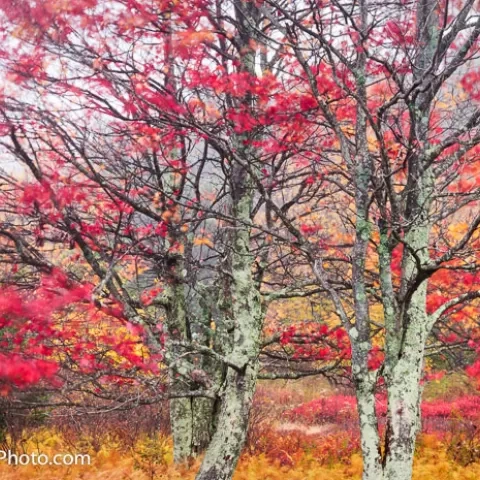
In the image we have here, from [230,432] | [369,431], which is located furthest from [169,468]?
[369,431]

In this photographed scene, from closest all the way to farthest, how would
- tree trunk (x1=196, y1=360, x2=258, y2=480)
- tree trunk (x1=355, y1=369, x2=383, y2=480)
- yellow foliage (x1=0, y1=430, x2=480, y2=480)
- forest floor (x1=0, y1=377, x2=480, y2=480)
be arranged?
tree trunk (x1=355, y1=369, x2=383, y2=480) < tree trunk (x1=196, y1=360, x2=258, y2=480) < yellow foliage (x1=0, y1=430, x2=480, y2=480) < forest floor (x1=0, y1=377, x2=480, y2=480)

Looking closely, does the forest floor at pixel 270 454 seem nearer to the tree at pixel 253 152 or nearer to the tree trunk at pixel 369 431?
the tree at pixel 253 152

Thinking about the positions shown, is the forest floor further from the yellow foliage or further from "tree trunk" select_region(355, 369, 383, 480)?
"tree trunk" select_region(355, 369, 383, 480)

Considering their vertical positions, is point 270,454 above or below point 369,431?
below

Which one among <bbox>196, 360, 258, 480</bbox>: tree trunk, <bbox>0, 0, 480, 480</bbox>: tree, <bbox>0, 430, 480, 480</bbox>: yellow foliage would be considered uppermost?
<bbox>0, 0, 480, 480</bbox>: tree

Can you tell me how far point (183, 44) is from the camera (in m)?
5.74

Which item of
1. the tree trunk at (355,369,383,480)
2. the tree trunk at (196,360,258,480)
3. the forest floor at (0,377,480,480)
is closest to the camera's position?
the tree trunk at (355,369,383,480)

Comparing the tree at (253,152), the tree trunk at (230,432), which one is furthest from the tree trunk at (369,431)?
the tree trunk at (230,432)

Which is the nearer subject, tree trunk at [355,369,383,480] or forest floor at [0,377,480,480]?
tree trunk at [355,369,383,480]

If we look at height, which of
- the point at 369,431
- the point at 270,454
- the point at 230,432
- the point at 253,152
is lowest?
the point at 270,454

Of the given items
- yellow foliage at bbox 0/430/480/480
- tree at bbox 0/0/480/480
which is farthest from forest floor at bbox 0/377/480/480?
tree at bbox 0/0/480/480

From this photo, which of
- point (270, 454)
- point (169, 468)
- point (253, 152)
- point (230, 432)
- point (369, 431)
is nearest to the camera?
point (369, 431)

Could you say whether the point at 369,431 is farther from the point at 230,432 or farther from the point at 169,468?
the point at 169,468

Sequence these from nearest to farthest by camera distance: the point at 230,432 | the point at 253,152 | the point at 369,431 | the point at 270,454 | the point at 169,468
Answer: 1. the point at 369,431
2. the point at 230,432
3. the point at 253,152
4. the point at 169,468
5. the point at 270,454
